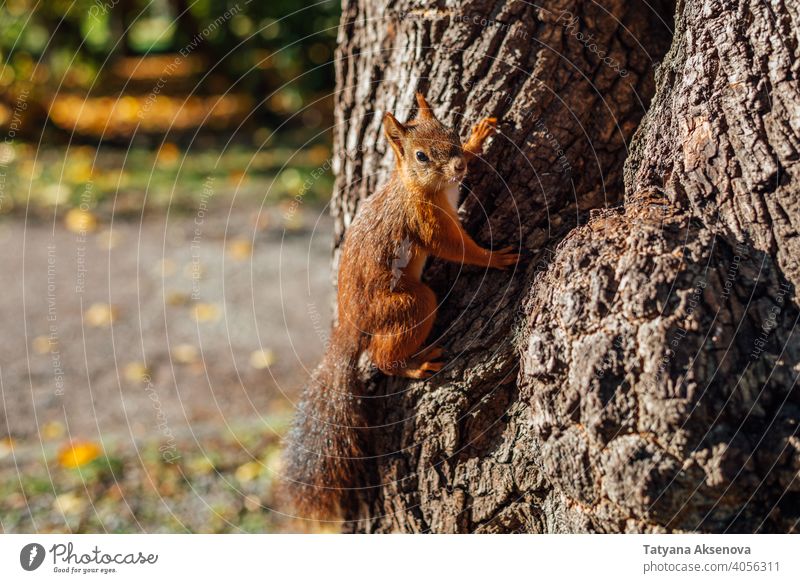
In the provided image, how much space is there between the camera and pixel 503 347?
2504 mm

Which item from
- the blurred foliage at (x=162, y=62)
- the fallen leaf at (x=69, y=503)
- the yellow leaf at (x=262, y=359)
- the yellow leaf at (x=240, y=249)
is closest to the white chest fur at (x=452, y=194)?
the fallen leaf at (x=69, y=503)

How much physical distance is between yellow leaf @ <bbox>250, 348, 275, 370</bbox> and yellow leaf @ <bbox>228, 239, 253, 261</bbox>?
1345 millimetres

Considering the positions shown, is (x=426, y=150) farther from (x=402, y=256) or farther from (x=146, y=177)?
(x=146, y=177)

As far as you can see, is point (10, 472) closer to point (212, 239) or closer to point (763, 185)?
point (212, 239)

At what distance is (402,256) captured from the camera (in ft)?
8.57

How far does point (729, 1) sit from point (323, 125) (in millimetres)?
7034

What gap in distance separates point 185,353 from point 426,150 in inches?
129

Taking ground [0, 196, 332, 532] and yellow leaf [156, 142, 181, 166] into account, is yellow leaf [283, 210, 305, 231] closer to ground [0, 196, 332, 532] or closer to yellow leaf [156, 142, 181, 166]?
ground [0, 196, 332, 532]

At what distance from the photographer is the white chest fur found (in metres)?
2.66

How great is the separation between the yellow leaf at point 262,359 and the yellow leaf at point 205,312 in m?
0.58

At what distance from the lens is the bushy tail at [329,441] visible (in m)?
2.77

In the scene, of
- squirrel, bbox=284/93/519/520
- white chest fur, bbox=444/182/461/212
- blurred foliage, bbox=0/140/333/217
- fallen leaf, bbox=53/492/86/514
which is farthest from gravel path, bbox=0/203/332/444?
white chest fur, bbox=444/182/461/212

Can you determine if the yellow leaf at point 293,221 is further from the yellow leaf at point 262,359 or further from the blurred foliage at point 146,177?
the yellow leaf at point 262,359

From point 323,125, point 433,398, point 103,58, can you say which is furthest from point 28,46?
point 433,398
